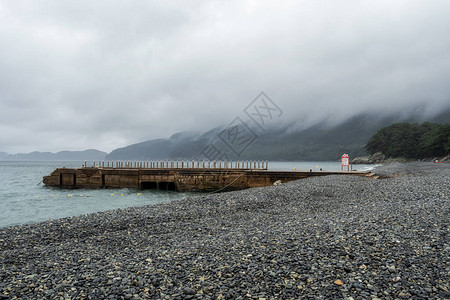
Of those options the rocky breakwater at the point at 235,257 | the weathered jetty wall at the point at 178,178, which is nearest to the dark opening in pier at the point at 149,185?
the weathered jetty wall at the point at 178,178

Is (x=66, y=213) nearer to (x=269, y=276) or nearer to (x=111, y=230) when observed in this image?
(x=111, y=230)

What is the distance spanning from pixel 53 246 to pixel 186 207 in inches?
249

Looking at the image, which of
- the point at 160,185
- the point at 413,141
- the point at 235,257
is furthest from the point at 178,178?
the point at 413,141

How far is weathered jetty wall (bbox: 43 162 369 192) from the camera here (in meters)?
29.1

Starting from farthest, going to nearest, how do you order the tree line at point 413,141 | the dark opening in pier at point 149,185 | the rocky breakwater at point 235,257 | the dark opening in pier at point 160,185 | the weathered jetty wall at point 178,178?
1. the tree line at point 413,141
2. the dark opening in pier at point 149,185
3. the dark opening in pier at point 160,185
4. the weathered jetty wall at point 178,178
5. the rocky breakwater at point 235,257

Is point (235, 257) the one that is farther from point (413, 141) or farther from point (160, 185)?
point (413, 141)

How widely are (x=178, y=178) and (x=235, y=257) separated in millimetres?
25435

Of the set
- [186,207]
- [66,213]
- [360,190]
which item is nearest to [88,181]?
[66,213]

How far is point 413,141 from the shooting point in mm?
102000

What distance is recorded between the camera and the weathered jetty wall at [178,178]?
29125mm

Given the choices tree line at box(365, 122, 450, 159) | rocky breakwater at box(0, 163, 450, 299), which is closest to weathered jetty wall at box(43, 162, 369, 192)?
rocky breakwater at box(0, 163, 450, 299)

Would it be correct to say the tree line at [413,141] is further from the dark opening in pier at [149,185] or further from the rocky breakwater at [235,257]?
the rocky breakwater at [235,257]

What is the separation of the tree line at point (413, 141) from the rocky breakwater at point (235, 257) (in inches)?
3490

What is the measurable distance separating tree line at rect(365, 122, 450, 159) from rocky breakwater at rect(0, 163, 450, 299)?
88.7m
